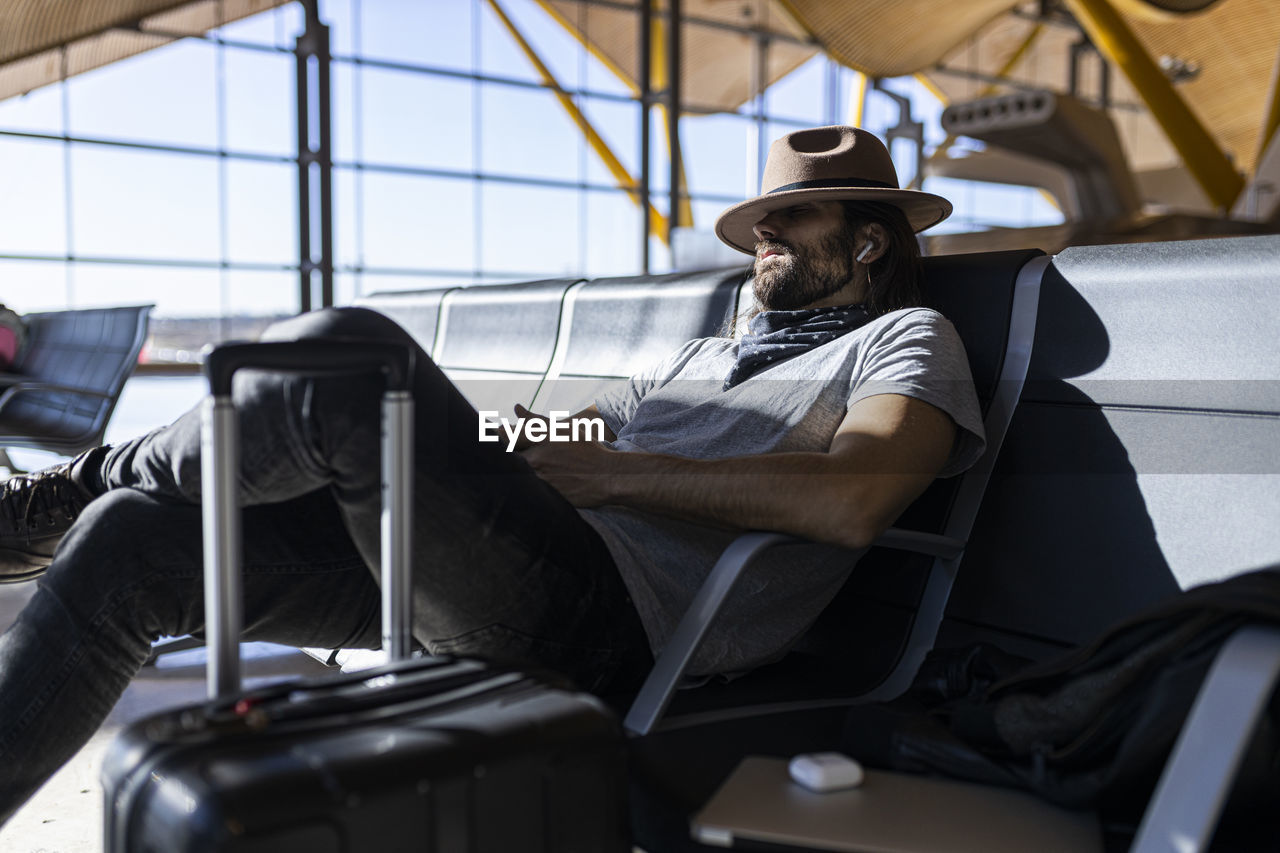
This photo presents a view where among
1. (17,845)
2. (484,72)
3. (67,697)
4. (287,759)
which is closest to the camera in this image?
(287,759)

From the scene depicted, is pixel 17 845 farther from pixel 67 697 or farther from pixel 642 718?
pixel 642 718

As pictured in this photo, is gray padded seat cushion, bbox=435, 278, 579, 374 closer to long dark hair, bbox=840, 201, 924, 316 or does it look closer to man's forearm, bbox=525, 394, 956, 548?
long dark hair, bbox=840, 201, 924, 316

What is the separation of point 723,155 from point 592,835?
13444mm

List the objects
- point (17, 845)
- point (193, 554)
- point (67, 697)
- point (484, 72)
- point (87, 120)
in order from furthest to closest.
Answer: point (484, 72), point (87, 120), point (17, 845), point (193, 554), point (67, 697)

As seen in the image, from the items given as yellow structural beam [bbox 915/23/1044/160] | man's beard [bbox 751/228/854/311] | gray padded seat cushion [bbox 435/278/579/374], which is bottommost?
gray padded seat cushion [bbox 435/278/579/374]

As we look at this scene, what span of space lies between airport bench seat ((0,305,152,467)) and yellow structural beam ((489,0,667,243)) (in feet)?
24.5

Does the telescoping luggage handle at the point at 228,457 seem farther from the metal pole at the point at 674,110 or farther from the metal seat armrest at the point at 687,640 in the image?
the metal pole at the point at 674,110

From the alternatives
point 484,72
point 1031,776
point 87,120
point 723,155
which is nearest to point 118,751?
point 1031,776

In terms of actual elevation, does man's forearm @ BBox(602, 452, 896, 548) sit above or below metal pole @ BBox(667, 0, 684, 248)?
below

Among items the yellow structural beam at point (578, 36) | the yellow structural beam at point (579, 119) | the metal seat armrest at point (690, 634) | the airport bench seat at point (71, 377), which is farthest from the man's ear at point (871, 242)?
the yellow structural beam at point (578, 36)

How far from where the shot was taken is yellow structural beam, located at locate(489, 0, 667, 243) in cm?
1220

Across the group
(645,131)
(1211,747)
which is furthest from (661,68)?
(1211,747)

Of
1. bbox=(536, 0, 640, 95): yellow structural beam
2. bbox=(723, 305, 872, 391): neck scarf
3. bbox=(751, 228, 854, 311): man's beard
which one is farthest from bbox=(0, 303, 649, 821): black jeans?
bbox=(536, 0, 640, 95): yellow structural beam

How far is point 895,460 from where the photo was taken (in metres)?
1.44
